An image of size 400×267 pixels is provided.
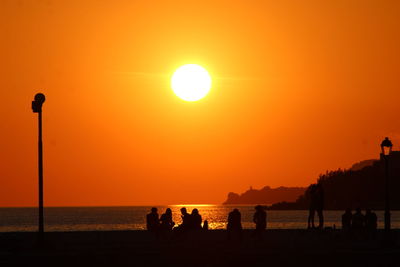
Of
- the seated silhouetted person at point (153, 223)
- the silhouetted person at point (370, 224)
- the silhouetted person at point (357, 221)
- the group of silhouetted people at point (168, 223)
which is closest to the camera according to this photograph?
the group of silhouetted people at point (168, 223)

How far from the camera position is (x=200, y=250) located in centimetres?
3466

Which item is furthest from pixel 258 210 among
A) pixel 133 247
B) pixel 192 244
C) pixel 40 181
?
pixel 40 181

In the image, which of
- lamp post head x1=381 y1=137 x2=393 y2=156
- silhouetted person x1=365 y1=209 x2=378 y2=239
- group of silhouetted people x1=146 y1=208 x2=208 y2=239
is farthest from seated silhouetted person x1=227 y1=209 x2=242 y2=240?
lamp post head x1=381 y1=137 x2=393 y2=156

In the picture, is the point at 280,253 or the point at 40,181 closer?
the point at 280,253

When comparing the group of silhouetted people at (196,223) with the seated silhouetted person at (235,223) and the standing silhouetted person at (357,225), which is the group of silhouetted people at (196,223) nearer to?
the seated silhouetted person at (235,223)

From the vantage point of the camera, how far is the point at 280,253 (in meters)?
33.1

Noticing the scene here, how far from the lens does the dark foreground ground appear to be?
28891 mm

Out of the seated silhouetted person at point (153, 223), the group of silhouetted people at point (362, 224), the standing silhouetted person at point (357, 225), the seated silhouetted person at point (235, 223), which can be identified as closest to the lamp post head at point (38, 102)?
the seated silhouetted person at point (153, 223)

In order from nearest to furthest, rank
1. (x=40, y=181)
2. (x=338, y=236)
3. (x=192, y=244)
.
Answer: (x=40, y=181)
(x=192, y=244)
(x=338, y=236)

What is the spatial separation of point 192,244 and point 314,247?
513 centimetres

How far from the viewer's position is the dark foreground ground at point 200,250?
2889 centimetres

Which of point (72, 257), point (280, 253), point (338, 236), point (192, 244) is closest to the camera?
point (72, 257)

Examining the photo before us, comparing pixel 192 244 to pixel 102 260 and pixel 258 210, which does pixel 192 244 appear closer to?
pixel 258 210

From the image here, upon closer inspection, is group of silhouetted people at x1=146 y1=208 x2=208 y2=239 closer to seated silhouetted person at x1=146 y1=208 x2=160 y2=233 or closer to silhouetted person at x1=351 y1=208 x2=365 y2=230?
seated silhouetted person at x1=146 y1=208 x2=160 y2=233
